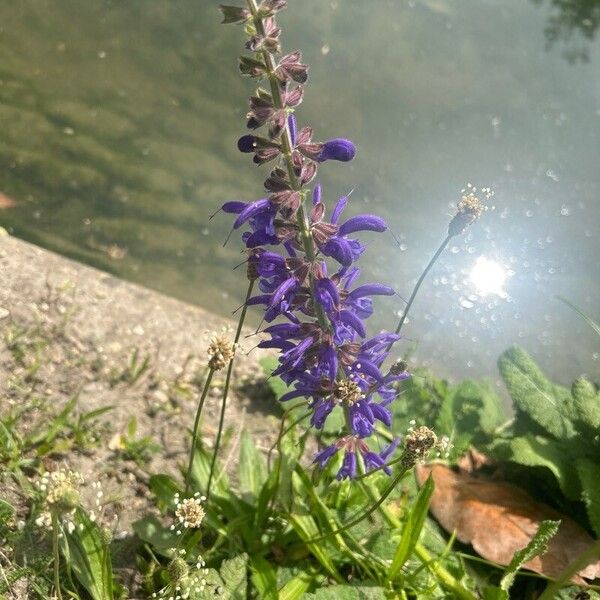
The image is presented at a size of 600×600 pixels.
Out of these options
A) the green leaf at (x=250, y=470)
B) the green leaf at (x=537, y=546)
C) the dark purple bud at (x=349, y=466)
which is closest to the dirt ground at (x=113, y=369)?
the green leaf at (x=250, y=470)

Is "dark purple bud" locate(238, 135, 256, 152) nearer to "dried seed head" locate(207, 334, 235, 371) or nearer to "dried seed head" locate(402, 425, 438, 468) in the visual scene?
"dried seed head" locate(207, 334, 235, 371)

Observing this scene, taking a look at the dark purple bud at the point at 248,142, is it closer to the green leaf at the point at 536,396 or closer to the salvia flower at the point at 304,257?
the salvia flower at the point at 304,257

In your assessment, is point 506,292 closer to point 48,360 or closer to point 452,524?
point 452,524

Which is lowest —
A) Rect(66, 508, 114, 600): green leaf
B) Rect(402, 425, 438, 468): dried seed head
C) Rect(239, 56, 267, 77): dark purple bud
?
Rect(66, 508, 114, 600): green leaf

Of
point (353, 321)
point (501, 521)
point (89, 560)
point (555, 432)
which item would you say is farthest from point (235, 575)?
point (555, 432)

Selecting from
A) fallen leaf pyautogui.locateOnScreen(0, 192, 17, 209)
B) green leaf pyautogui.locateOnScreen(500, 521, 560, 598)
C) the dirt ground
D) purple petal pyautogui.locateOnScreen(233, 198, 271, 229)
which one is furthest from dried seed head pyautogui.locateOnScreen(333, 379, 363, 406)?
fallen leaf pyautogui.locateOnScreen(0, 192, 17, 209)

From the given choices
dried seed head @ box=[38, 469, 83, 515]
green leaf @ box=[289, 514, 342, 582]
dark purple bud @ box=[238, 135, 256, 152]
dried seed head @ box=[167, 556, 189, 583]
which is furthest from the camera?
green leaf @ box=[289, 514, 342, 582]

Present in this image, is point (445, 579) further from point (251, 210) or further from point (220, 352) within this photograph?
point (251, 210)
